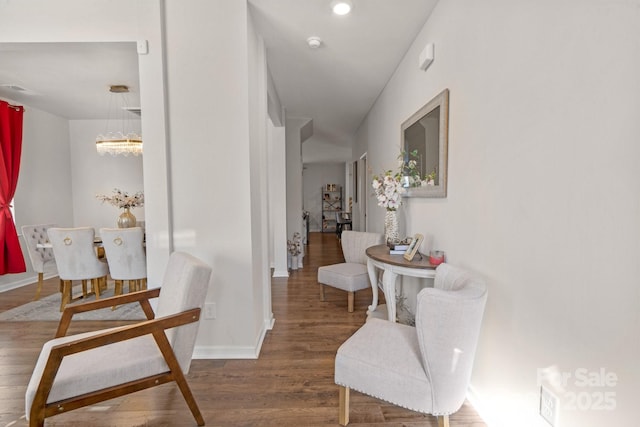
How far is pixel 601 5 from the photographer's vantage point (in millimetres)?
933

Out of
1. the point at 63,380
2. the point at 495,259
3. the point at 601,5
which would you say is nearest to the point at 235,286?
the point at 63,380

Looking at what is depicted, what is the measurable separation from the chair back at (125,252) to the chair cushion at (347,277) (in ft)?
6.40

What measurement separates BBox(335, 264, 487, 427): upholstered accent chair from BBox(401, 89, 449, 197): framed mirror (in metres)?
0.89

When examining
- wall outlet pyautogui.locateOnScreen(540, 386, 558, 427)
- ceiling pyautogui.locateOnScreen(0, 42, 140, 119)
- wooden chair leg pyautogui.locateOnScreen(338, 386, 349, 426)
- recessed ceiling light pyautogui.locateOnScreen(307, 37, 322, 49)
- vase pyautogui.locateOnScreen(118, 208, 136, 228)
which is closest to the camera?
wall outlet pyautogui.locateOnScreen(540, 386, 558, 427)

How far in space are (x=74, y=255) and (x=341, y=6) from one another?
3515 mm

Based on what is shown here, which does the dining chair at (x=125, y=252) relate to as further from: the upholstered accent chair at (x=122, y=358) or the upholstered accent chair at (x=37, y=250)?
the upholstered accent chair at (x=122, y=358)

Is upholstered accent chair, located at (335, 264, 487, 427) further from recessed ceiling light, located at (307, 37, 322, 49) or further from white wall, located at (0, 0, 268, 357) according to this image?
recessed ceiling light, located at (307, 37, 322, 49)

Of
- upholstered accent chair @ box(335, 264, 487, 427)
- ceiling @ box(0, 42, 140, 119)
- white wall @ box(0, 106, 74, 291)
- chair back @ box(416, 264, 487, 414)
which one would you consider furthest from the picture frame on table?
white wall @ box(0, 106, 74, 291)

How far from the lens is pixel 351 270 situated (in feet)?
10.7

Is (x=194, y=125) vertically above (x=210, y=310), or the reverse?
(x=194, y=125)

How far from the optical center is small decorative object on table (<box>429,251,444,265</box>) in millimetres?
2012

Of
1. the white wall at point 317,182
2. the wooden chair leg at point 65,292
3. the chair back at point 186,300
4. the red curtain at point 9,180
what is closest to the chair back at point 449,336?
the chair back at point 186,300

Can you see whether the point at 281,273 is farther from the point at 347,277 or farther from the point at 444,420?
the point at 444,420

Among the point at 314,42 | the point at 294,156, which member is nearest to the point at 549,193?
the point at 314,42
